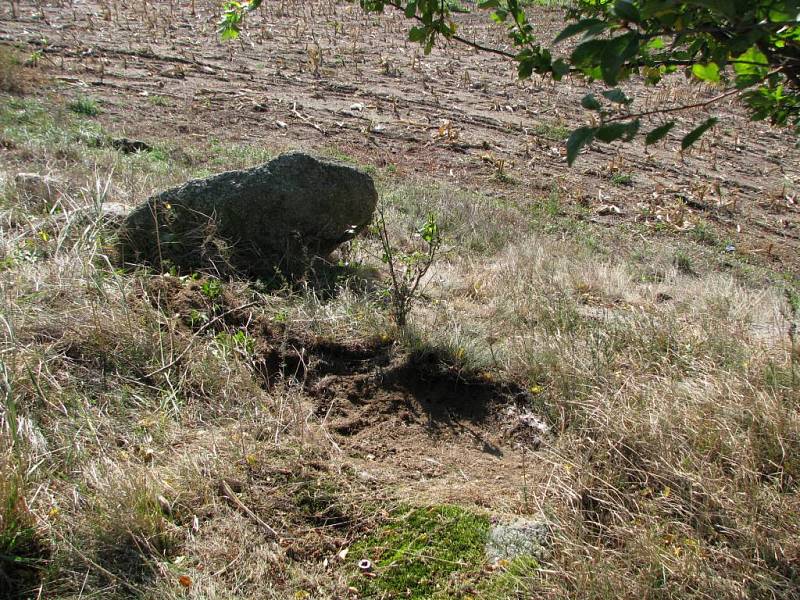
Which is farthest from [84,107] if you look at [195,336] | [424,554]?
[424,554]

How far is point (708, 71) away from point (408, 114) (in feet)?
32.4

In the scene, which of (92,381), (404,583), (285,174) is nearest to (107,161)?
(285,174)

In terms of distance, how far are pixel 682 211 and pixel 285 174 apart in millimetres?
6043

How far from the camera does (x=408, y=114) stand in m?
11.3

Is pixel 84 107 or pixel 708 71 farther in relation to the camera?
pixel 84 107

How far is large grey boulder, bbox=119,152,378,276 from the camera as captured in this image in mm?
4641

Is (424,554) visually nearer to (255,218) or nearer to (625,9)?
(625,9)

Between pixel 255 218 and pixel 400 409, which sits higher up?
pixel 255 218

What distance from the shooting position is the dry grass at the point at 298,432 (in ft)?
8.06

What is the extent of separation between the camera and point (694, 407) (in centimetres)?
301

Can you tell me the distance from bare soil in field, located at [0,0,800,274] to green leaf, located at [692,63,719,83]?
6742 mm

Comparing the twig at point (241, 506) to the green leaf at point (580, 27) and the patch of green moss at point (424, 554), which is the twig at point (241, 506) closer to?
the patch of green moss at point (424, 554)

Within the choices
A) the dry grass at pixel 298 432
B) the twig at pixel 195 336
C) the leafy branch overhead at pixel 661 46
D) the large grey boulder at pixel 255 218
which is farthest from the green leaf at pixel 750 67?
the large grey boulder at pixel 255 218

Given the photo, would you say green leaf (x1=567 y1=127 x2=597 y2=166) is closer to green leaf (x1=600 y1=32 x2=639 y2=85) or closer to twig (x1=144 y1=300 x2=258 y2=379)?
green leaf (x1=600 y1=32 x2=639 y2=85)
